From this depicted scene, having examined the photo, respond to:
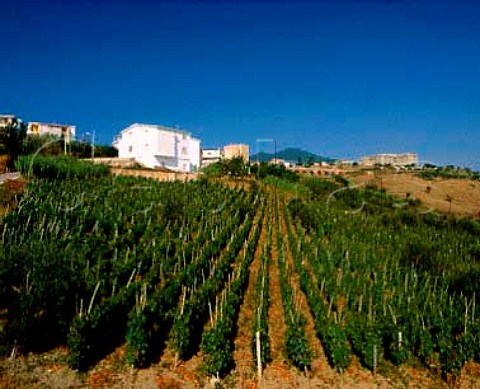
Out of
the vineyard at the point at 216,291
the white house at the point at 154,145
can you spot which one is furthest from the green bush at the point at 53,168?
the white house at the point at 154,145

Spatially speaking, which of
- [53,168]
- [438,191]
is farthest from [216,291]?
[438,191]

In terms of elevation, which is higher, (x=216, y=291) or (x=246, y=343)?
(x=216, y=291)

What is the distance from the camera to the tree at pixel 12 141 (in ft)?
127

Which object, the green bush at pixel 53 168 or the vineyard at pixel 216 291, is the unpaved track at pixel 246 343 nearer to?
the vineyard at pixel 216 291

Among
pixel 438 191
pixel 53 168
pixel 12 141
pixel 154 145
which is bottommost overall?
pixel 438 191

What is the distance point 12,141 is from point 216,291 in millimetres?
31936

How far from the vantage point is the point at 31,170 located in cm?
3155

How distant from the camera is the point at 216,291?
46.2ft

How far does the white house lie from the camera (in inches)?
2180

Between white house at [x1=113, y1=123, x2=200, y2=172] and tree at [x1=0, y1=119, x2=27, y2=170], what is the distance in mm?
16034

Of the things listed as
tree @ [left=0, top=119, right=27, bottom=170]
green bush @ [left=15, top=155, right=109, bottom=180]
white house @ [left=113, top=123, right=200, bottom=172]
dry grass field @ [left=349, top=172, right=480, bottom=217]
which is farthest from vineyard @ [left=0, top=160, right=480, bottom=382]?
white house @ [left=113, top=123, right=200, bottom=172]

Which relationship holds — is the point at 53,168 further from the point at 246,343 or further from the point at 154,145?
the point at 246,343

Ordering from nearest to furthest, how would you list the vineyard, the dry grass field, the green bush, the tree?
the vineyard < the green bush < the tree < the dry grass field

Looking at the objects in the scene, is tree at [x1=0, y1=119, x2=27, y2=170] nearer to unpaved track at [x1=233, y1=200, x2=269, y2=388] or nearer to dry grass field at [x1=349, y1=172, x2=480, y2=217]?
unpaved track at [x1=233, y1=200, x2=269, y2=388]
